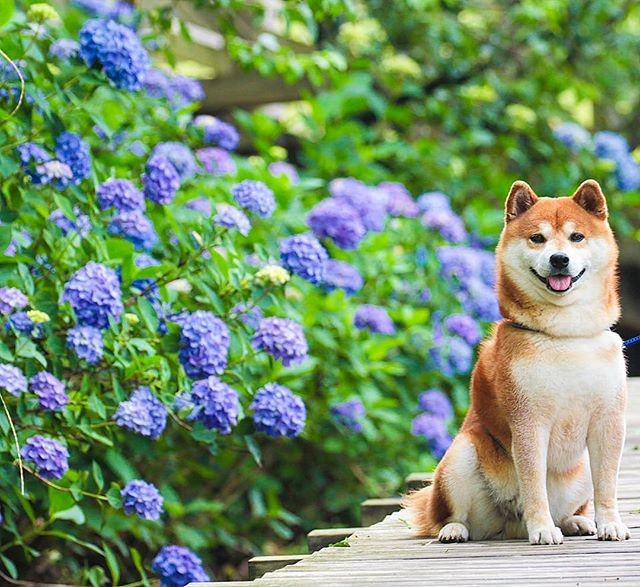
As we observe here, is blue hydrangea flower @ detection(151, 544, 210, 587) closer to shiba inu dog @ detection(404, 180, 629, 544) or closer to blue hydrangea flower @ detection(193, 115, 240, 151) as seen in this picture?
shiba inu dog @ detection(404, 180, 629, 544)

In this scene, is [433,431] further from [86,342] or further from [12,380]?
[12,380]

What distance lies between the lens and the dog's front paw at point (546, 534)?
279 centimetres

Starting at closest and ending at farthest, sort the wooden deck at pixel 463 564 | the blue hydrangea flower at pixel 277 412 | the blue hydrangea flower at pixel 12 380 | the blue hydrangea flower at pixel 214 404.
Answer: the wooden deck at pixel 463 564 < the blue hydrangea flower at pixel 12 380 < the blue hydrangea flower at pixel 214 404 < the blue hydrangea flower at pixel 277 412

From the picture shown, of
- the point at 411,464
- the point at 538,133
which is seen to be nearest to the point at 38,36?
the point at 411,464

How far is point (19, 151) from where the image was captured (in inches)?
141

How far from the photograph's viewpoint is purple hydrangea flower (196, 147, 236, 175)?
16.2 ft

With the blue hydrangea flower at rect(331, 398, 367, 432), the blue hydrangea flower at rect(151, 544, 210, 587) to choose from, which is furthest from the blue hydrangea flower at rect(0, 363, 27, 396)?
the blue hydrangea flower at rect(331, 398, 367, 432)

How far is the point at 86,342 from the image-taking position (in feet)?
10.6

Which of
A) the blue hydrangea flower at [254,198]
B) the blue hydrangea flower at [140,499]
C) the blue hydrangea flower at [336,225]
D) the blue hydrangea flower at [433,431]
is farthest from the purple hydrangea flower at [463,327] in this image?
the blue hydrangea flower at [140,499]

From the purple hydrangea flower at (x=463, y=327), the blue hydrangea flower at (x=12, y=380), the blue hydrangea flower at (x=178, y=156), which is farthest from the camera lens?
the purple hydrangea flower at (x=463, y=327)

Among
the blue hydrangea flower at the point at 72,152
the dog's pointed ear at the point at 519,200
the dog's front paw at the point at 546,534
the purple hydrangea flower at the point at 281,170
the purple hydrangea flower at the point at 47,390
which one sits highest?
the dog's pointed ear at the point at 519,200

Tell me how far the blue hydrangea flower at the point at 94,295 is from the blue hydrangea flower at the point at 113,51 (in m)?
0.61

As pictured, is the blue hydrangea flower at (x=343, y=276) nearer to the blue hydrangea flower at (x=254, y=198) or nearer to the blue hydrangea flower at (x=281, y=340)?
the blue hydrangea flower at (x=254, y=198)

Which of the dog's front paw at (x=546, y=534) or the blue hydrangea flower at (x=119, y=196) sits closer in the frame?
the dog's front paw at (x=546, y=534)
